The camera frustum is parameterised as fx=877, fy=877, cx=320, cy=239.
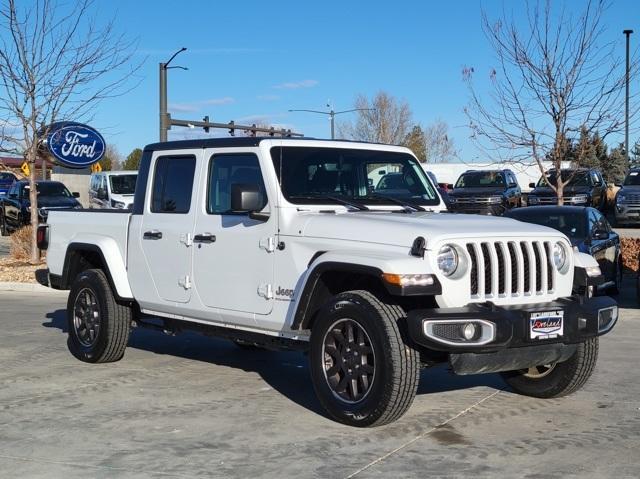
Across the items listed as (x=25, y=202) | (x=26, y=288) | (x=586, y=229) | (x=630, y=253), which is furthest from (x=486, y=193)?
(x=26, y=288)

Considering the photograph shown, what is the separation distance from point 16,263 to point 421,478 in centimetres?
1484

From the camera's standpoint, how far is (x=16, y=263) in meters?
18.0

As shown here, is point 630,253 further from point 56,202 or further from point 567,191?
point 56,202

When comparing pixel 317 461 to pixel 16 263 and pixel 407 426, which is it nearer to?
pixel 407 426

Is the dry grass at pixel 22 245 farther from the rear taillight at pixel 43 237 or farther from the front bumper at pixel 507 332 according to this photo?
the front bumper at pixel 507 332

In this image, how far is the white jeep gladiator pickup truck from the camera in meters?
5.55

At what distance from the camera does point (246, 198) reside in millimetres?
6363

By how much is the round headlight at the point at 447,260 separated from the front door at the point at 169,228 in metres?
2.41

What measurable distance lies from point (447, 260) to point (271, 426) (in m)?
1.66

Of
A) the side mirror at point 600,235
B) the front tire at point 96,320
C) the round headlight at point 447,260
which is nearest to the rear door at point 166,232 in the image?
the front tire at point 96,320

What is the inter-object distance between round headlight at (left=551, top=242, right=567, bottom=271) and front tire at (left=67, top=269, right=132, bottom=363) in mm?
3951

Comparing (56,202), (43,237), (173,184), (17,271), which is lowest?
(17,271)

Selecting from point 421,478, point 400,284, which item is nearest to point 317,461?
point 421,478

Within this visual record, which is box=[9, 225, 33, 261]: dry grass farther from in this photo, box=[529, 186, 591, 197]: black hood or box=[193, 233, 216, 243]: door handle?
box=[529, 186, 591, 197]: black hood
